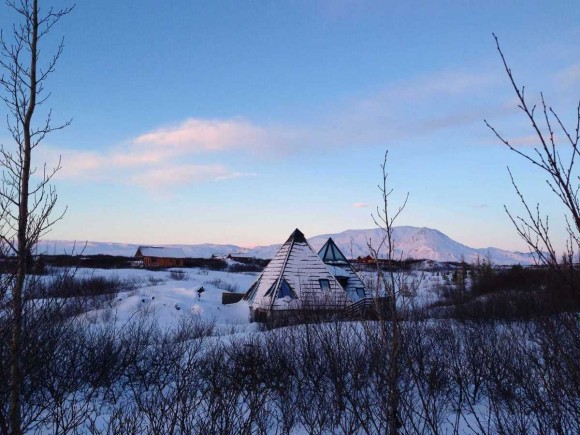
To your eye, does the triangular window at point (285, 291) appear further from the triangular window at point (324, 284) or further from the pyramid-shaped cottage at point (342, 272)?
the pyramid-shaped cottage at point (342, 272)

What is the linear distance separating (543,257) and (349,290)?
2000cm

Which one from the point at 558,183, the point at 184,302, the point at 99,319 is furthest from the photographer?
the point at 184,302

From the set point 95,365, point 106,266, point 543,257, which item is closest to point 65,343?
point 95,365

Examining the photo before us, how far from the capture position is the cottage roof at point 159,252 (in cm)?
6931

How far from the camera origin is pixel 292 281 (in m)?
20.6

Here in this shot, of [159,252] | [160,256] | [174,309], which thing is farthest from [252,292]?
[159,252]

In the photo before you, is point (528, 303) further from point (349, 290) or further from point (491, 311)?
point (349, 290)

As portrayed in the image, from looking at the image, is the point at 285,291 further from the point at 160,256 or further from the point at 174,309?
the point at 160,256

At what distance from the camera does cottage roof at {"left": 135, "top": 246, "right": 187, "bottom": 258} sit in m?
69.3

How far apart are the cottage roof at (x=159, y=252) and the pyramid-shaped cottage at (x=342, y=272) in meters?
50.3

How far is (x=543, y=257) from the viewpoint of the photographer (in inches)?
103

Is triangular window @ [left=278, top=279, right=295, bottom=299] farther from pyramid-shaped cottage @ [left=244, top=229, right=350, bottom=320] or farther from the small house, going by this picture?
the small house

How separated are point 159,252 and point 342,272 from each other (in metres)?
52.8

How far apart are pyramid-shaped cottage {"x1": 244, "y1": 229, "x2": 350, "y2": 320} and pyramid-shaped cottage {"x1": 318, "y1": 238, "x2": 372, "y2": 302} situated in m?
0.99
